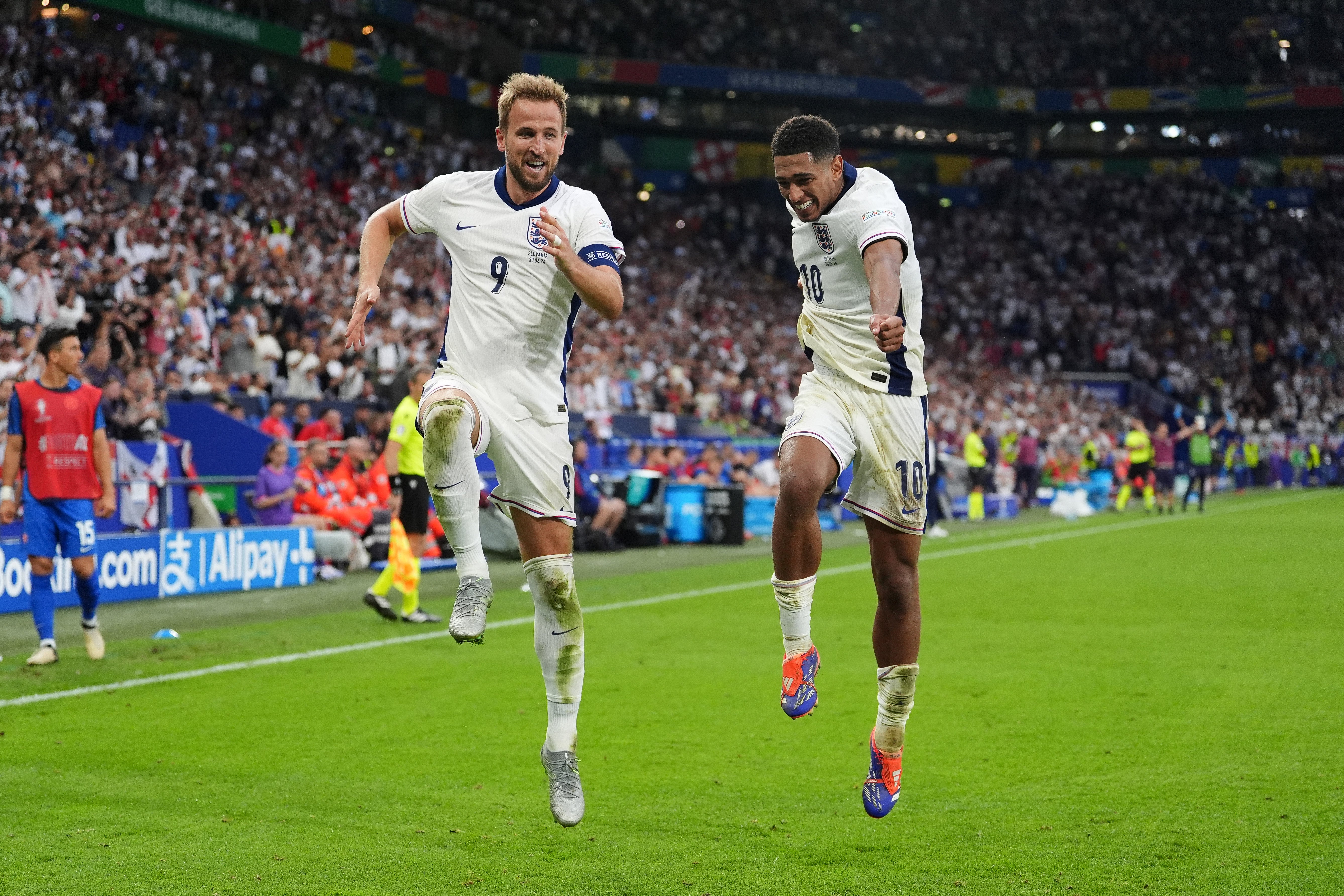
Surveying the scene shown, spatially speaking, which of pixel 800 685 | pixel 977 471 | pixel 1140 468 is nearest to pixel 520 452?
pixel 800 685

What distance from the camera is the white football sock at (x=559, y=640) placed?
5441mm

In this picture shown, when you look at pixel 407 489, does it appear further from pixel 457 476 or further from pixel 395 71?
pixel 395 71

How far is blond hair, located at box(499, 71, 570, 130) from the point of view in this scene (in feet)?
17.5

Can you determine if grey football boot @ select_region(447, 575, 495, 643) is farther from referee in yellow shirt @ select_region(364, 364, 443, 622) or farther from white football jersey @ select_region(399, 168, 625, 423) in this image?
referee in yellow shirt @ select_region(364, 364, 443, 622)

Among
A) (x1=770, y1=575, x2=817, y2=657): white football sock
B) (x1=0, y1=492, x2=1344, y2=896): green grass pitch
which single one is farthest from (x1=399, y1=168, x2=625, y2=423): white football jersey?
(x1=0, y1=492, x2=1344, y2=896): green grass pitch

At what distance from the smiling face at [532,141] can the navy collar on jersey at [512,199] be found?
26mm

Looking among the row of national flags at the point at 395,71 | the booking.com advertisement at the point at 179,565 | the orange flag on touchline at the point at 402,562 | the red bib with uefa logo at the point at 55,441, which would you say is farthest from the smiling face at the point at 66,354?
the row of national flags at the point at 395,71

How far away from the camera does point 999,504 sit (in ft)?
99.0

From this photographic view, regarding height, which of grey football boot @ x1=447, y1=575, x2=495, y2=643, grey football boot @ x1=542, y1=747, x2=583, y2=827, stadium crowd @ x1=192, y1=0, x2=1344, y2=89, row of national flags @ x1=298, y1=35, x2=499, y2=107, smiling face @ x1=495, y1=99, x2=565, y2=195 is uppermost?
stadium crowd @ x1=192, y1=0, x2=1344, y2=89

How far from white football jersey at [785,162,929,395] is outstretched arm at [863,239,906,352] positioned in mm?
99

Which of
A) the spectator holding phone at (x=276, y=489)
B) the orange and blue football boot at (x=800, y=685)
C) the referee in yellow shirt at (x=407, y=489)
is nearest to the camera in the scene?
the orange and blue football boot at (x=800, y=685)

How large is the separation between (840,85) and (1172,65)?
15116 mm

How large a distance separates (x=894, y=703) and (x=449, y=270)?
2793 centimetres

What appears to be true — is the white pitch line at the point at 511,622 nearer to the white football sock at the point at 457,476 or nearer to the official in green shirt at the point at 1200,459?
the official in green shirt at the point at 1200,459
